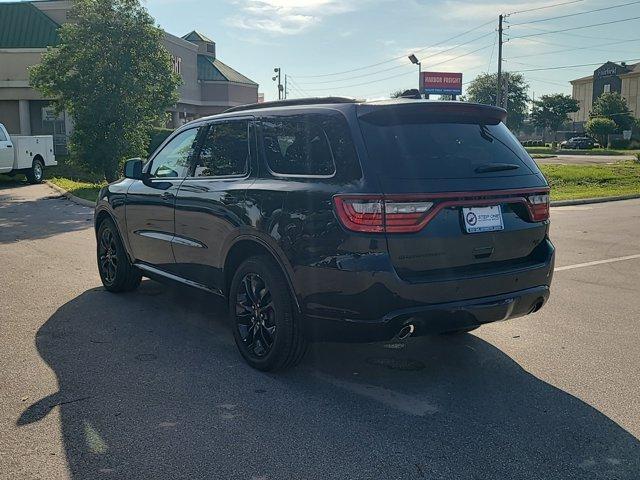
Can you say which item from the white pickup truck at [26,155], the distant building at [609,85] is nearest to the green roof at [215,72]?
the white pickup truck at [26,155]

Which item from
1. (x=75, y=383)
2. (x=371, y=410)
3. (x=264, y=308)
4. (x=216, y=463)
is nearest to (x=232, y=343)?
(x=264, y=308)

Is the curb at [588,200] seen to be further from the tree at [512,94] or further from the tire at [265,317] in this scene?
the tree at [512,94]

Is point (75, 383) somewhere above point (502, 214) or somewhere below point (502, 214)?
below

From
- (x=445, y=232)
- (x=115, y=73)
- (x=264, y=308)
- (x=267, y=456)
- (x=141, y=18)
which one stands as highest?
(x=141, y=18)

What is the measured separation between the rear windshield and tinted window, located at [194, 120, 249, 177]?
1204 mm

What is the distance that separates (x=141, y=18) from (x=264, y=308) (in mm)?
18916

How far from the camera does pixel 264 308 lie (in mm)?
4480

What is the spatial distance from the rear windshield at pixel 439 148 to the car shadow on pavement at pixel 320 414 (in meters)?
1.45

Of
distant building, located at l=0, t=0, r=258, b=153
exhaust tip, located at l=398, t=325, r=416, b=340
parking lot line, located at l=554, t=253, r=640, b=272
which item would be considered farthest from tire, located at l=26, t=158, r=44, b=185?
exhaust tip, located at l=398, t=325, r=416, b=340

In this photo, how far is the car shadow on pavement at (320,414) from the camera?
3250mm

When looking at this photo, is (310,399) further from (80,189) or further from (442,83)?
(442,83)

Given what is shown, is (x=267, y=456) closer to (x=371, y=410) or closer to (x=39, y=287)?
(x=371, y=410)

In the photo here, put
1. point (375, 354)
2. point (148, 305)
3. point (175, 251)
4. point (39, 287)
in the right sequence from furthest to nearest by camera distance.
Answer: point (39, 287)
point (148, 305)
point (175, 251)
point (375, 354)

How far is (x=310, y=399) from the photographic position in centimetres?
409
